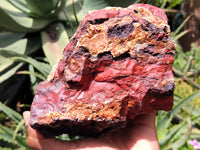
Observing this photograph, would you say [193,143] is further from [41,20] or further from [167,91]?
[41,20]

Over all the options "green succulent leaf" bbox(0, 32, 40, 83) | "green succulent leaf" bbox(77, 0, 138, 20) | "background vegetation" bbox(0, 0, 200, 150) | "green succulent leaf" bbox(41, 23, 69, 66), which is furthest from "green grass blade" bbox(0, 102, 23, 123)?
"green succulent leaf" bbox(77, 0, 138, 20)

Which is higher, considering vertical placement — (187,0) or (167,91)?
(187,0)

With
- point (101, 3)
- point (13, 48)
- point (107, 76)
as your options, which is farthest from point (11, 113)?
point (101, 3)

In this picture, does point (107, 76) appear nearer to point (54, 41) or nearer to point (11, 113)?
point (11, 113)

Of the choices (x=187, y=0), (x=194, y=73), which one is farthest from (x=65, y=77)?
→ (x=187, y=0)

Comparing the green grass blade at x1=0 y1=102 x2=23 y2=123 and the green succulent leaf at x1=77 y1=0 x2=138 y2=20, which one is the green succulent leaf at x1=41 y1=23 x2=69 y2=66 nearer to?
the green succulent leaf at x1=77 y1=0 x2=138 y2=20

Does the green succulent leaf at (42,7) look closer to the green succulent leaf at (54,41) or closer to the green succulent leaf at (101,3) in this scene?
the green succulent leaf at (54,41)
